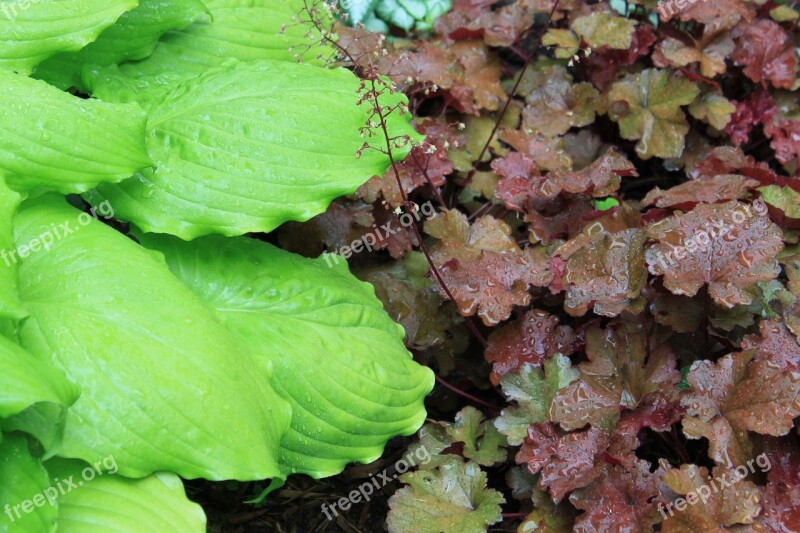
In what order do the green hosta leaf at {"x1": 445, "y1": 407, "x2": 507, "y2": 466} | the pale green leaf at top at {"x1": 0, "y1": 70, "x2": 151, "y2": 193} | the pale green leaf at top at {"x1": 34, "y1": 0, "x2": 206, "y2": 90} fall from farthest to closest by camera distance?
the pale green leaf at top at {"x1": 34, "y1": 0, "x2": 206, "y2": 90}
the green hosta leaf at {"x1": 445, "y1": 407, "x2": 507, "y2": 466}
the pale green leaf at top at {"x1": 0, "y1": 70, "x2": 151, "y2": 193}

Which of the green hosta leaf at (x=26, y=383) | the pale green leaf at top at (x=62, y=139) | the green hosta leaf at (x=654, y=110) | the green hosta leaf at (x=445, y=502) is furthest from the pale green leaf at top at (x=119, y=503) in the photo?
the green hosta leaf at (x=654, y=110)

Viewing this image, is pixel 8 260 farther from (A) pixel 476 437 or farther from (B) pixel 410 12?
(B) pixel 410 12

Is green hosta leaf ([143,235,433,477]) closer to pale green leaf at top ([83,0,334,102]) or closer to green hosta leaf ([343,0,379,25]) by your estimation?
pale green leaf at top ([83,0,334,102])

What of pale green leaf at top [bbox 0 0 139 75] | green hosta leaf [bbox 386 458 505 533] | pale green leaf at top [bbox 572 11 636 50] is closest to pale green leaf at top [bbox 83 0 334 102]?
pale green leaf at top [bbox 0 0 139 75]

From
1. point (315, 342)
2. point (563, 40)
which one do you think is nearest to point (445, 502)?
point (315, 342)

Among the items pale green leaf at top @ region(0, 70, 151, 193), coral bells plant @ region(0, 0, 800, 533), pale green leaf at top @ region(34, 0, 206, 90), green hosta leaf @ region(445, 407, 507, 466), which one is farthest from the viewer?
pale green leaf at top @ region(34, 0, 206, 90)

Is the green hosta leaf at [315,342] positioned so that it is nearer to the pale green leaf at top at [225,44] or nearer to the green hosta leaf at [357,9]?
the pale green leaf at top at [225,44]
